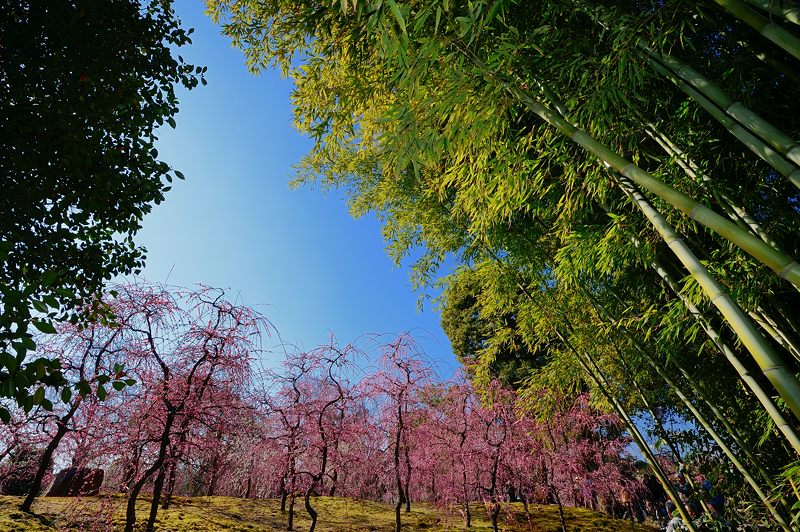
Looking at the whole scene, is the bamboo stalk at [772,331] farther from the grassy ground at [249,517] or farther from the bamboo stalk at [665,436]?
the grassy ground at [249,517]

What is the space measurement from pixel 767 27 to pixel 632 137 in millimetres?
1538

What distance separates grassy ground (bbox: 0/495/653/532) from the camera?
425 centimetres

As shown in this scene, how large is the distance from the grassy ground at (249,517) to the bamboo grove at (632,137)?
4.31 meters

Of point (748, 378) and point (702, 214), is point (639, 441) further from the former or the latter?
point (702, 214)

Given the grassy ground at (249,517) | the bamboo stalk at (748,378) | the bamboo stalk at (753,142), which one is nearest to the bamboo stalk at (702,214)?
the bamboo stalk at (753,142)

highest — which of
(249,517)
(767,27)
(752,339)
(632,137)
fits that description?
(632,137)

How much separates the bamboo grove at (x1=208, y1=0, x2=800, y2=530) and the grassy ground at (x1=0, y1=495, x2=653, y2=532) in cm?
431

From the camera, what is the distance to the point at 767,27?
1552 mm

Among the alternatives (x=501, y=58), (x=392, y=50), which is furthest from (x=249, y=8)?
(x=392, y=50)

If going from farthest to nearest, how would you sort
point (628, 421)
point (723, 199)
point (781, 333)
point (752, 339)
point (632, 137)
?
1. point (628, 421)
2. point (632, 137)
3. point (781, 333)
4. point (723, 199)
5. point (752, 339)

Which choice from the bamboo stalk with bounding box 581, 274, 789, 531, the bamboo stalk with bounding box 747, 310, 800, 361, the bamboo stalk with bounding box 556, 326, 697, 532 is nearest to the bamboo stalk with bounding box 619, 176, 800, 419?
the bamboo stalk with bounding box 747, 310, 800, 361

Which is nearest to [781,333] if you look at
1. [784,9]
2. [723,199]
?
[723,199]

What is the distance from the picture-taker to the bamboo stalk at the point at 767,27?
1.49 m

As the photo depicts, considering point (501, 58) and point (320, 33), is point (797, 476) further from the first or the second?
point (320, 33)
